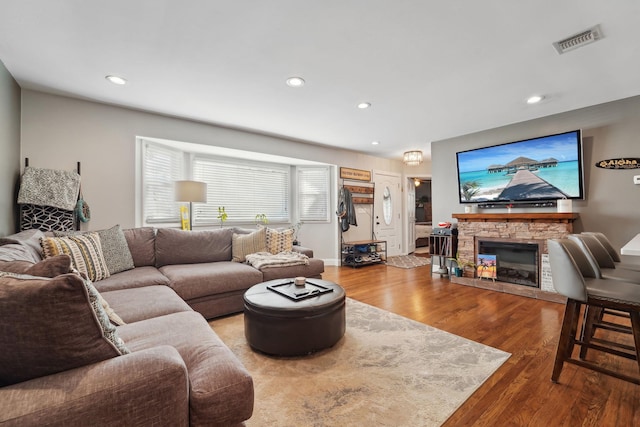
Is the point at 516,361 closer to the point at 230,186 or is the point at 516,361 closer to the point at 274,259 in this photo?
→ the point at 274,259

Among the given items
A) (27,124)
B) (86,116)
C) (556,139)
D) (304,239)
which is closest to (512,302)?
(556,139)

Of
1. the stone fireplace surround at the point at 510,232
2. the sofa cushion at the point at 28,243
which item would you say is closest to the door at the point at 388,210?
the stone fireplace surround at the point at 510,232

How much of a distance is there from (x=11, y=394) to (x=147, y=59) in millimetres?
2607

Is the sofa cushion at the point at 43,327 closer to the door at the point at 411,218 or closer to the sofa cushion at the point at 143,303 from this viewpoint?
the sofa cushion at the point at 143,303

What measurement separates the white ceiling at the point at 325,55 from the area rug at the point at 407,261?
10.1 ft

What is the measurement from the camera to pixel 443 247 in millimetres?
4594

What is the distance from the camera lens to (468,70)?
260 centimetres

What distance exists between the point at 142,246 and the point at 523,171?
5122 mm

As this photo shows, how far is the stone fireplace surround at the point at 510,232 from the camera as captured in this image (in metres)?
3.47

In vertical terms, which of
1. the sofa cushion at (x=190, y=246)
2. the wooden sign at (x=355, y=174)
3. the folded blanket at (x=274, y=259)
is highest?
the wooden sign at (x=355, y=174)

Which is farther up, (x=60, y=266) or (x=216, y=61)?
(x=216, y=61)

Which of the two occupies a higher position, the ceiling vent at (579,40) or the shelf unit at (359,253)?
the ceiling vent at (579,40)

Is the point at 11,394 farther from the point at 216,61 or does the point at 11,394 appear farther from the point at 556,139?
the point at 556,139

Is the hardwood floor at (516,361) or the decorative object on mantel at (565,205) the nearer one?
the hardwood floor at (516,361)
